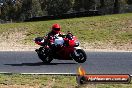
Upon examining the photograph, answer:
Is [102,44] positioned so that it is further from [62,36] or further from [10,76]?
[10,76]

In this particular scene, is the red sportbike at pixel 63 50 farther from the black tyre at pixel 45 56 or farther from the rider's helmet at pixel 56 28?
the rider's helmet at pixel 56 28

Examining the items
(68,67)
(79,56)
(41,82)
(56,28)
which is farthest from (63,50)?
(41,82)

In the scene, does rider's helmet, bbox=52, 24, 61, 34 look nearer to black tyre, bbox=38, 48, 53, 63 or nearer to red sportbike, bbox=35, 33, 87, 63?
red sportbike, bbox=35, 33, 87, 63

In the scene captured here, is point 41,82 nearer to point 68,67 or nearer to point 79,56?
point 68,67

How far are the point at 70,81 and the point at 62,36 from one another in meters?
5.33

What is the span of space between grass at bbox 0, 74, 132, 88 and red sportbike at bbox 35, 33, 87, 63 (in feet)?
13.5

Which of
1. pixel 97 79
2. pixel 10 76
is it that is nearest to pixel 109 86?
pixel 97 79

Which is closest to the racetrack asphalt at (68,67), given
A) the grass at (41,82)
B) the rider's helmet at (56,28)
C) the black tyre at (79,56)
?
the black tyre at (79,56)

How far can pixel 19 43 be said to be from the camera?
90.7 ft

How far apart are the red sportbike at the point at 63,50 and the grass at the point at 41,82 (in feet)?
13.5

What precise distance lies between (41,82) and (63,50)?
213 inches

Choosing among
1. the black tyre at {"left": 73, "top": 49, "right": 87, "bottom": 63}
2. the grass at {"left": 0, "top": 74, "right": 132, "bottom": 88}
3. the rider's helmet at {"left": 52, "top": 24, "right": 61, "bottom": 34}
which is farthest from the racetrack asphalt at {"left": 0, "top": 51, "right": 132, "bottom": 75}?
the grass at {"left": 0, "top": 74, "right": 132, "bottom": 88}

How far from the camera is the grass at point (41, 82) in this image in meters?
9.94

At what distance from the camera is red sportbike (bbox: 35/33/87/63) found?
15.6 m
